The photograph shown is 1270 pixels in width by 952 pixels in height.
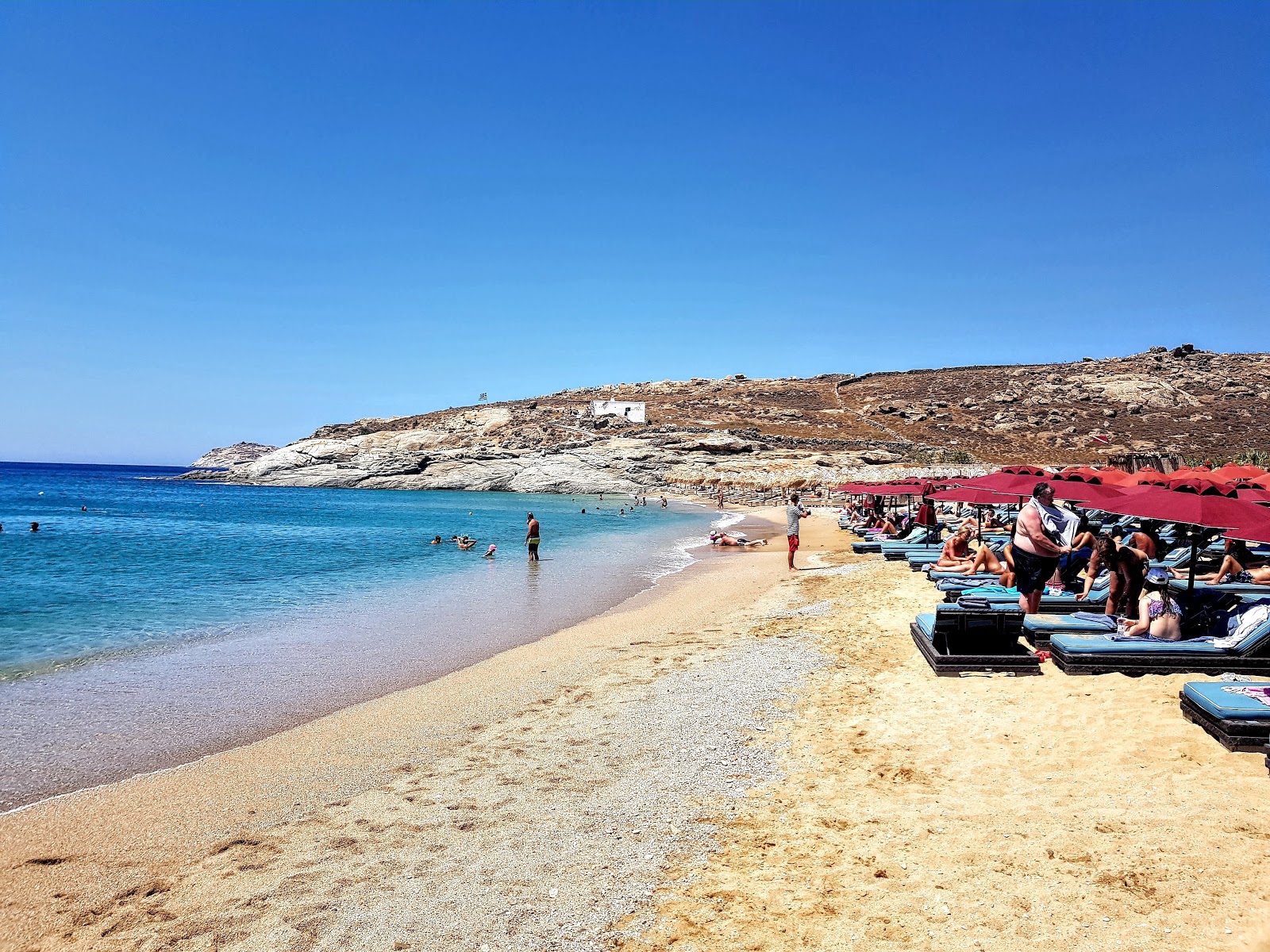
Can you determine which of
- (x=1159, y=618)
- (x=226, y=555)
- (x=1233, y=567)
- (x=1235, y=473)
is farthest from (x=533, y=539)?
(x=1235, y=473)

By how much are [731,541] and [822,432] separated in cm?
5110

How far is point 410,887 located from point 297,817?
1.65 m

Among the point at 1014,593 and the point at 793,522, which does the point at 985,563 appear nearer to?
the point at 1014,593

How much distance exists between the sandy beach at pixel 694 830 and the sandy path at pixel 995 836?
2cm

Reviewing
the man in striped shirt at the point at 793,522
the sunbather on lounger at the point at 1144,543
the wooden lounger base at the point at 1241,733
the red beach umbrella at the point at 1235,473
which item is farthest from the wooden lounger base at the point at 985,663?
the red beach umbrella at the point at 1235,473

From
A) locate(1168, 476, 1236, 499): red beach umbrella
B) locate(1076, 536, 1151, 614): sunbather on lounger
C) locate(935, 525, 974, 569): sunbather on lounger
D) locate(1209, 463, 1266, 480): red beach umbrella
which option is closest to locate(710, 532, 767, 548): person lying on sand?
locate(935, 525, 974, 569): sunbather on lounger

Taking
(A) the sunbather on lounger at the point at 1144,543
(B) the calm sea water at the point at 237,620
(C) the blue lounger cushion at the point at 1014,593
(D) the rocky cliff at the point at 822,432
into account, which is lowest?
(B) the calm sea water at the point at 237,620

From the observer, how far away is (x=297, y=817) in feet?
17.8

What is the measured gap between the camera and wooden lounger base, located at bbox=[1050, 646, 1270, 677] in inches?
282

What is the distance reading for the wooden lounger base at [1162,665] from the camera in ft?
23.5

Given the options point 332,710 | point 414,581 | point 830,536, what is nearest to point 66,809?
point 332,710

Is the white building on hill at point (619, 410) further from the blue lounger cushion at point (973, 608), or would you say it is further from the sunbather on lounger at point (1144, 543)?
the blue lounger cushion at point (973, 608)

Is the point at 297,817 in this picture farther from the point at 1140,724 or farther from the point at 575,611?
the point at 575,611

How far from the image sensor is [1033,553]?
9.38 meters
